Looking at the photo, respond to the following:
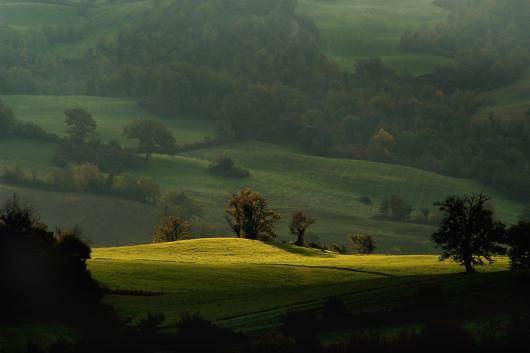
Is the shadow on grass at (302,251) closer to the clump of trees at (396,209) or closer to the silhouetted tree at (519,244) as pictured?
the silhouetted tree at (519,244)

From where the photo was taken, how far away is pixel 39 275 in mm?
61781

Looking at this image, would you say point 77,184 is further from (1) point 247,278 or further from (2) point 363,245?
(1) point 247,278

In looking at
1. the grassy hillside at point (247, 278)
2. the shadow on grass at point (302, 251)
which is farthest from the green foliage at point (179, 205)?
the grassy hillside at point (247, 278)

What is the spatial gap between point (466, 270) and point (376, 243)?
8902 centimetres

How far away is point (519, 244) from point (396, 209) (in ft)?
380

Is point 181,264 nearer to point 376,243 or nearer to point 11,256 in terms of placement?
point 11,256

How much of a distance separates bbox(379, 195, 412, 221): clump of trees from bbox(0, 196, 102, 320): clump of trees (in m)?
130

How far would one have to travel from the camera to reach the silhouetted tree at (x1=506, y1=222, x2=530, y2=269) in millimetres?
76875

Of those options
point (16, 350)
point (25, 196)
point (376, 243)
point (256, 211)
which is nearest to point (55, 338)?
point (16, 350)

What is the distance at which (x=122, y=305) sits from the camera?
63.7m

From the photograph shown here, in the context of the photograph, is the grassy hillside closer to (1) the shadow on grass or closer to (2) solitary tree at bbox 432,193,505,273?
(1) the shadow on grass

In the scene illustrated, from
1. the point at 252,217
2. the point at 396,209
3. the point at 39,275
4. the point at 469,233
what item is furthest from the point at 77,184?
the point at 39,275

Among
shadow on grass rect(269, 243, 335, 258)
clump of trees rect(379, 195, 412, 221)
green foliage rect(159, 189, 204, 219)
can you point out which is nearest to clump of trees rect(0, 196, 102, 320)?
shadow on grass rect(269, 243, 335, 258)

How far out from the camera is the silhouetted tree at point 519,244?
3027 inches
